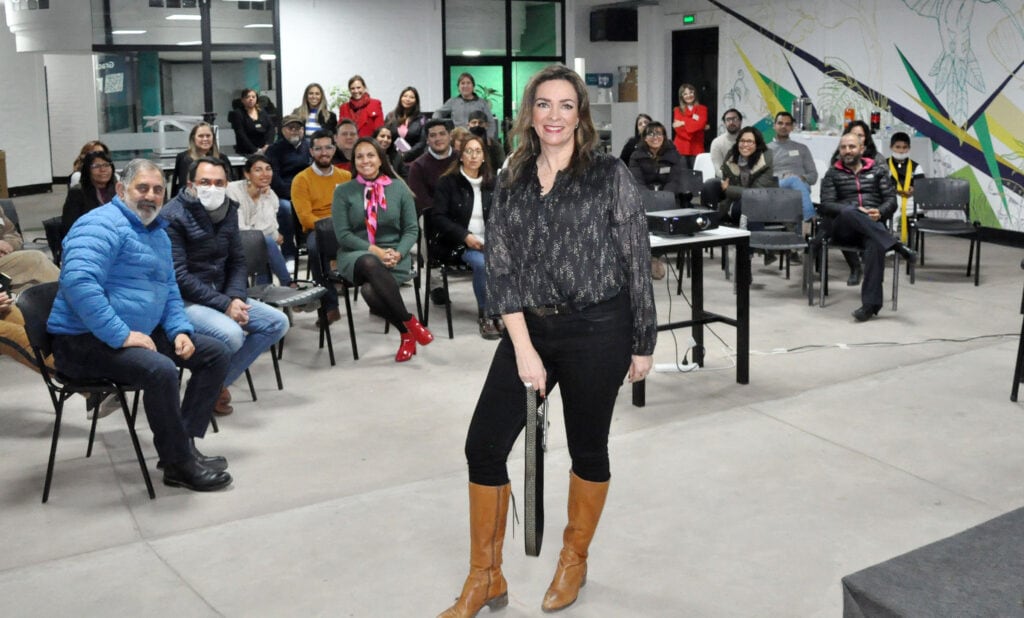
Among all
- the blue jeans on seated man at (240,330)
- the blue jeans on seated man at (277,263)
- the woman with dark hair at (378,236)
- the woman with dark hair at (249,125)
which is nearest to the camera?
the blue jeans on seated man at (240,330)

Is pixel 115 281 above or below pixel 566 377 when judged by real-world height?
above

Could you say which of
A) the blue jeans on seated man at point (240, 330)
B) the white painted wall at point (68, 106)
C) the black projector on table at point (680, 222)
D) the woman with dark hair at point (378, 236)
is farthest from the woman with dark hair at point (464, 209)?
the white painted wall at point (68, 106)

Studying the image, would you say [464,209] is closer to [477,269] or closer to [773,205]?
[477,269]

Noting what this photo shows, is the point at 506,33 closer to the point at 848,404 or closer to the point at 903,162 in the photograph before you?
the point at 903,162

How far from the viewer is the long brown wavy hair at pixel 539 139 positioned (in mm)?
2932

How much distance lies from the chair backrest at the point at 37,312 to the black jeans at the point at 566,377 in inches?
77.4

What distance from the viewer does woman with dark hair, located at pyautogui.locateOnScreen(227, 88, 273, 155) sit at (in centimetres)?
1150

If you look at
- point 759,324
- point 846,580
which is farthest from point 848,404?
point 846,580

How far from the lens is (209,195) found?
196 inches

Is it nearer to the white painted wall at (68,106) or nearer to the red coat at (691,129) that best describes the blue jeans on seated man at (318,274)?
the red coat at (691,129)

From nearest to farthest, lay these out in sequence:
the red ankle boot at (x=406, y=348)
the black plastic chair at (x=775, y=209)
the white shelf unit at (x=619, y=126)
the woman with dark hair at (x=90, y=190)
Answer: the red ankle boot at (x=406, y=348)
the woman with dark hair at (x=90, y=190)
the black plastic chair at (x=775, y=209)
the white shelf unit at (x=619, y=126)

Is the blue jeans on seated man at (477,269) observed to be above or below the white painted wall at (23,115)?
below

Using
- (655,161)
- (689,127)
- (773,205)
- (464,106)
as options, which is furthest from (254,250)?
(689,127)

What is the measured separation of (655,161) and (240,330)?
16.8 ft
